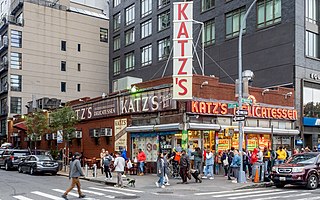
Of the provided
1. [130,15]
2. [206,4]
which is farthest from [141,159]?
[130,15]

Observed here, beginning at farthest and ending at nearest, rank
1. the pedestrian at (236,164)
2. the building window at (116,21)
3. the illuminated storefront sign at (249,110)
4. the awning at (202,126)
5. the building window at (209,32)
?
the building window at (116,21), the building window at (209,32), the illuminated storefront sign at (249,110), the awning at (202,126), the pedestrian at (236,164)

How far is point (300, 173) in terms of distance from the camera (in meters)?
18.7

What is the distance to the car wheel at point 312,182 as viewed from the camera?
1872 cm

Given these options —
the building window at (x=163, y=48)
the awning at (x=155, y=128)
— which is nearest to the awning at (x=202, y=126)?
the awning at (x=155, y=128)

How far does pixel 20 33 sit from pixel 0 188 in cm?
4275

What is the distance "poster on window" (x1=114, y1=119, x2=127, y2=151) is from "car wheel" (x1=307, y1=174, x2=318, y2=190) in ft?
49.3

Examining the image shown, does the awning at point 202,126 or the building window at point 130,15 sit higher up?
the building window at point 130,15

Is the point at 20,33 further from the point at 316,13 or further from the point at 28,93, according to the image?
the point at 316,13

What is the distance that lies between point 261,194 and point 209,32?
26883mm

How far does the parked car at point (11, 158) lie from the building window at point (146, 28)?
24.9 metres

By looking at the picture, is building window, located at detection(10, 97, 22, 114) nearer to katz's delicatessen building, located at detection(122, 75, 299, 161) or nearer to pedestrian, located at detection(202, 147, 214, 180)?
katz's delicatessen building, located at detection(122, 75, 299, 161)

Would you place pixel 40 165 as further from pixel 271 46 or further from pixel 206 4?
pixel 206 4

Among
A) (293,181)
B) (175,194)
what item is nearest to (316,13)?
(293,181)

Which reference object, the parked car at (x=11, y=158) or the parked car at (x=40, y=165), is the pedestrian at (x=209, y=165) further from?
the parked car at (x=11, y=158)
